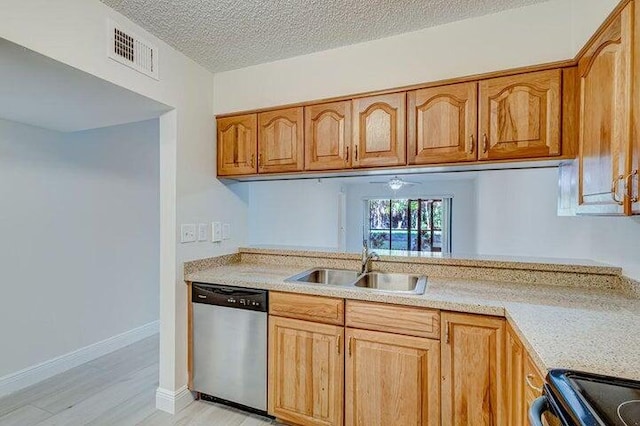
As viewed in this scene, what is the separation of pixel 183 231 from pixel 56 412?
56.4 inches

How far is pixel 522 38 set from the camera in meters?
1.74

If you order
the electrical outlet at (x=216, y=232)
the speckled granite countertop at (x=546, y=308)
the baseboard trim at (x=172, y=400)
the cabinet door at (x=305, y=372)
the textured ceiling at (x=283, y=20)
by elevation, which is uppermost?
the textured ceiling at (x=283, y=20)

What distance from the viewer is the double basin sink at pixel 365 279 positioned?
6.74 ft

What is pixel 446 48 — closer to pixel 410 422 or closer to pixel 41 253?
pixel 410 422

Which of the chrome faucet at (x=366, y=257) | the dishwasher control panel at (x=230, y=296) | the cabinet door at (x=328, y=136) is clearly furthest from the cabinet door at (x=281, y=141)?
the dishwasher control panel at (x=230, y=296)

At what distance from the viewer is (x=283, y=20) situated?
6.01ft

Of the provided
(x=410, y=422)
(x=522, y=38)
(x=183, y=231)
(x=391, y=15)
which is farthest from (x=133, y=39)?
(x=410, y=422)

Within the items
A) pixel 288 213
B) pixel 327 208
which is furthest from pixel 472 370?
pixel 327 208

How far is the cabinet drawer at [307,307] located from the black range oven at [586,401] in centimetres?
102

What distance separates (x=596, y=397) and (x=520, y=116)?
139cm

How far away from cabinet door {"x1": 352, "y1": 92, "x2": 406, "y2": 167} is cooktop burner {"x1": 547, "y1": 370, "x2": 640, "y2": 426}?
1327 millimetres

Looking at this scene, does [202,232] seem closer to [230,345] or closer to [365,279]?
[230,345]

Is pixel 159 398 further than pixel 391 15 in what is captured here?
Yes

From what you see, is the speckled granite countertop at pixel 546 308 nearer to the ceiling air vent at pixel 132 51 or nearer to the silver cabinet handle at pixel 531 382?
the silver cabinet handle at pixel 531 382
